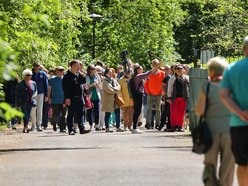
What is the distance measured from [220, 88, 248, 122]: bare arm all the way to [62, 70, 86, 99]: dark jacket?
14.8 m

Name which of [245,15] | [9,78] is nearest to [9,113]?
[9,78]

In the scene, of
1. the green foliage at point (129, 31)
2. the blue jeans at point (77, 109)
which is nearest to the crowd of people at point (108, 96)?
→ the blue jeans at point (77, 109)

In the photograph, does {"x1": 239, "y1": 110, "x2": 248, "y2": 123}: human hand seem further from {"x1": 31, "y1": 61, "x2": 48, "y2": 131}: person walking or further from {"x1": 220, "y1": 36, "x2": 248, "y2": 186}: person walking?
{"x1": 31, "y1": 61, "x2": 48, "y2": 131}: person walking

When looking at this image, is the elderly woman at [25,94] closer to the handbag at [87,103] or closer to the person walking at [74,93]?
the handbag at [87,103]

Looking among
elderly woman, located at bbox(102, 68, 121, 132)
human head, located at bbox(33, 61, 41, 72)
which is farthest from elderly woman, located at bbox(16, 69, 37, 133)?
elderly woman, located at bbox(102, 68, 121, 132)

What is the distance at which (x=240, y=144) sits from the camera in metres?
11.3

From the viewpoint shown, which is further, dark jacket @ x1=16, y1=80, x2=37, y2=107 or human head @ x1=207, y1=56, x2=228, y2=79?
dark jacket @ x1=16, y1=80, x2=37, y2=107

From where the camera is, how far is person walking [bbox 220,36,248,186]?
37.1 feet

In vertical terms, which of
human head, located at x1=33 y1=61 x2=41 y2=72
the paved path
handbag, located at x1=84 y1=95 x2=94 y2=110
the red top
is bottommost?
the paved path

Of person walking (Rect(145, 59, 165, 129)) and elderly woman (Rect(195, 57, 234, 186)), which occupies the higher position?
person walking (Rect(145, 59, 165, 129))

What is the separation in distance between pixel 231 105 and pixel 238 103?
0.22m

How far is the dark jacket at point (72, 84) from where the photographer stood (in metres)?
26.0

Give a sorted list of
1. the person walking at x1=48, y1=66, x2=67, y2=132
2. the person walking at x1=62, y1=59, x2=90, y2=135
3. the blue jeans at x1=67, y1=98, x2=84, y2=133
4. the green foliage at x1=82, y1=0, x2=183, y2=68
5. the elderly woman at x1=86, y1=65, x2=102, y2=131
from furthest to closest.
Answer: the green foliage at x1=82, y1=0, x2=183, y2=68, the person walking at x1=48, y1=66, x2=67, y2=132, the elderly woman at x1=86, y1=65, x2=102, y2=131, the blue jeans at x1=67, y1=98, x2=84, y2=133, the person walking at x1=62, y1=59, x2=90, y2=135

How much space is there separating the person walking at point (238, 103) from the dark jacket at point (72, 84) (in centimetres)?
1467
